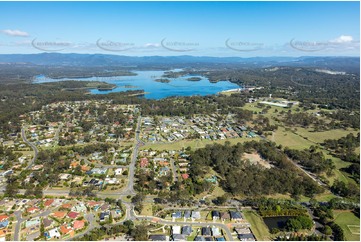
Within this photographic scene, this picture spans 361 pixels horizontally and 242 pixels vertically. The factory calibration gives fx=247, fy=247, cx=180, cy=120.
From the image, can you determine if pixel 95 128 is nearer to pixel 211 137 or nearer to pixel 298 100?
pixel 211 137

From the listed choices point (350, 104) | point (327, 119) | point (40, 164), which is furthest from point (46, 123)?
point (350, 104)

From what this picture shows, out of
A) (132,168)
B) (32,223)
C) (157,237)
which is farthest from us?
(132,168)

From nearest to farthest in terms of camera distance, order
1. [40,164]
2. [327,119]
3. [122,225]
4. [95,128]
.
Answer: [122,225]
[40,164]
[95,128]
[327,119]

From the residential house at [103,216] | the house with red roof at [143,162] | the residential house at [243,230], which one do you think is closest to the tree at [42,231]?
the residential house at [103,216]

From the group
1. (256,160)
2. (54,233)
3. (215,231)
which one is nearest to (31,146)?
(54,233)

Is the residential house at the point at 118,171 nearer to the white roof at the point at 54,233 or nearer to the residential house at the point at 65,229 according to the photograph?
the residential house at the point at 65,229

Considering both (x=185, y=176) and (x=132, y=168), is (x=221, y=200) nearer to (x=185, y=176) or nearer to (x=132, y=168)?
(x=185, y=176)
